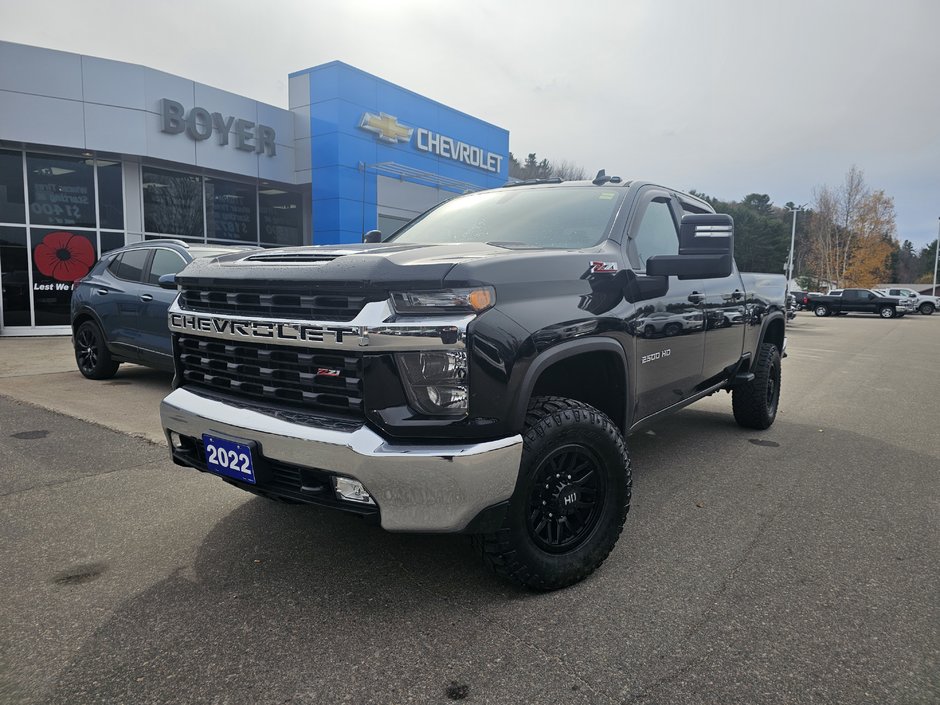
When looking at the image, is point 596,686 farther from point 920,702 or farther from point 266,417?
point 266,417

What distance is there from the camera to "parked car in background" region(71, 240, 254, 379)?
6.43m

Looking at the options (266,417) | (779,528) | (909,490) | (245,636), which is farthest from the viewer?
(909,490)

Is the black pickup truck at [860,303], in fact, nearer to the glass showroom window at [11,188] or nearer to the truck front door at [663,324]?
the truck front door at [663,324]

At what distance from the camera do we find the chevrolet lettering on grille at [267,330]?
89.0 inches

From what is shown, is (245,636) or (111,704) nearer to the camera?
(111,704)

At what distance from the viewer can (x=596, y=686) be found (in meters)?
2.04

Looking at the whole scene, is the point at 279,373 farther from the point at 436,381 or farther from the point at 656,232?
the point at 656,232

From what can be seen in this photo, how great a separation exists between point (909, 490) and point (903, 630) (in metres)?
2.05

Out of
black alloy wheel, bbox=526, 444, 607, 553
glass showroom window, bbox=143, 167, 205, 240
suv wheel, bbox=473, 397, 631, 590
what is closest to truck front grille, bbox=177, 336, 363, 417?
suv wheel, bbox=473, 397, 631, 590

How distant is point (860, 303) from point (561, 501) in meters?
36.7

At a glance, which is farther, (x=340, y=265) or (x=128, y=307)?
(x=128, y=307)

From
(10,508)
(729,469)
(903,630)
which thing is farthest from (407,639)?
(729,469)

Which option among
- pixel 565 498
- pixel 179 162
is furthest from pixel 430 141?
pixel 565 498

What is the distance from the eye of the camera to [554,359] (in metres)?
2.50
